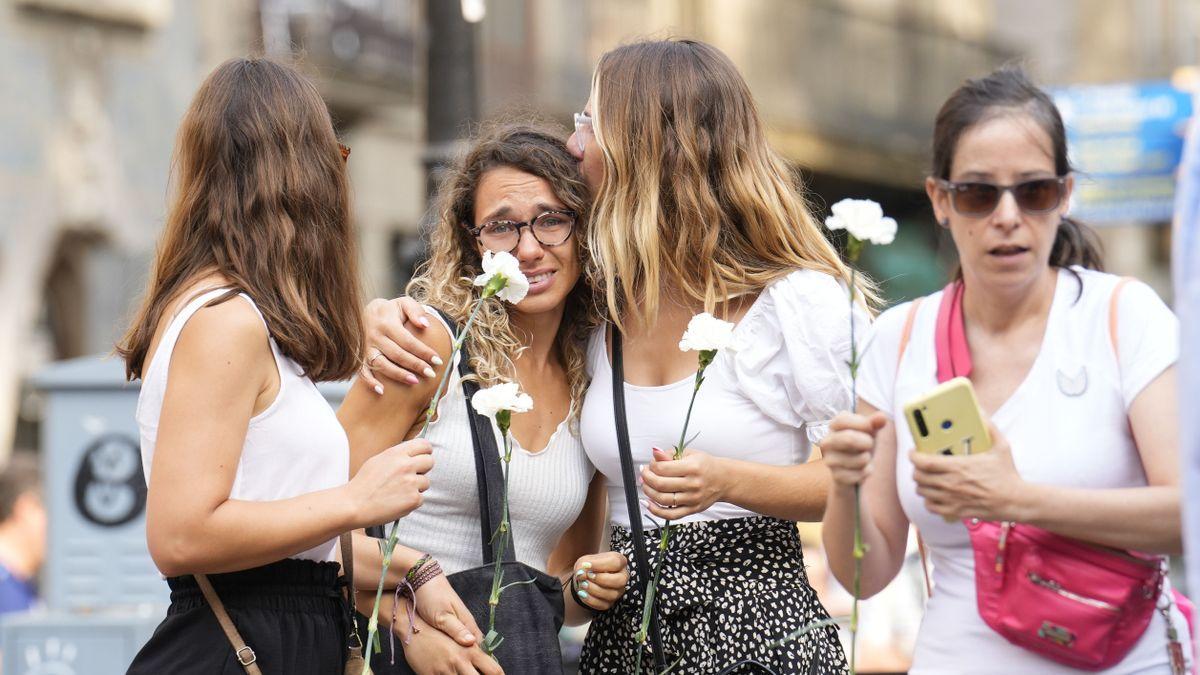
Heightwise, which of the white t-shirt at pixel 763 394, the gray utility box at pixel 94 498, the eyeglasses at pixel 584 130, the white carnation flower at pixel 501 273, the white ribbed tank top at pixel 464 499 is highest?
the eyeglasses at pixel 584 130

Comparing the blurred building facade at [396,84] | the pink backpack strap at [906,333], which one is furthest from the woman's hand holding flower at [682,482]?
the blurred building facade at [396,84]

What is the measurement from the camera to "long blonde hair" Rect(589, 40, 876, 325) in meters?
3.27

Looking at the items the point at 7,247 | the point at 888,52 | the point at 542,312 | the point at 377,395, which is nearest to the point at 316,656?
the point at 377,395

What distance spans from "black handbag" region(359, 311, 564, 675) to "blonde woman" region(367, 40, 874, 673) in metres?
0.17

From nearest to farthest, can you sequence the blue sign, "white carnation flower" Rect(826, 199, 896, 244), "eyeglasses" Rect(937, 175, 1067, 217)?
1. "white carnation flower" Rect(826, 199, 896, 244)
2. "eyeglasses" Rect(937, 175, 1067, 217)
3. the blue sign

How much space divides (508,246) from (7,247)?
9.76 meters

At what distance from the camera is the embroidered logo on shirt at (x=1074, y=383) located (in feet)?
8.64

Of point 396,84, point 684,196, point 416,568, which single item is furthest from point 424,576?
point 396,84

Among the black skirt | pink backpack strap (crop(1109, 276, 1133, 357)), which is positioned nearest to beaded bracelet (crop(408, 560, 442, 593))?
the black skirt

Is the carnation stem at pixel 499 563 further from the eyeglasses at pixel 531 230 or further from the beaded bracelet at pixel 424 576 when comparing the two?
the eyeglasses at pixel 531 230

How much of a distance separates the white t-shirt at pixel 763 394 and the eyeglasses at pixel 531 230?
0.37 m

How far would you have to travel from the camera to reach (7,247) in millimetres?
12141

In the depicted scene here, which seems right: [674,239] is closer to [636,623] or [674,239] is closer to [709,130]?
[709,130]

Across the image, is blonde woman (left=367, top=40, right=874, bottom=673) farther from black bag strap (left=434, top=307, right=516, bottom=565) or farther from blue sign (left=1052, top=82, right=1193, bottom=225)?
blue sign (left=1052, top=82, right=1193, bottom=225)
